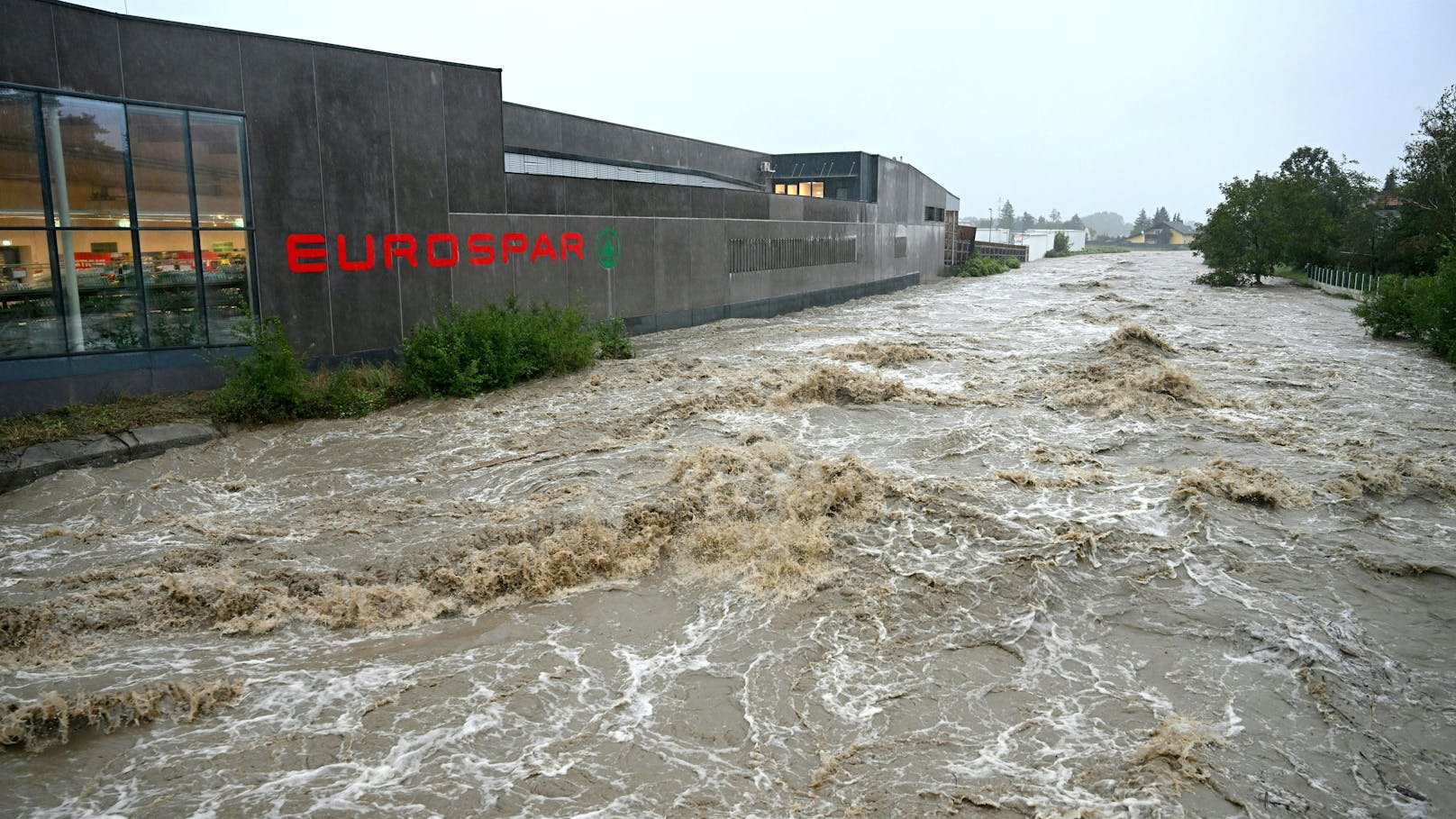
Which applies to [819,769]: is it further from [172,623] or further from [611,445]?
[611,445]

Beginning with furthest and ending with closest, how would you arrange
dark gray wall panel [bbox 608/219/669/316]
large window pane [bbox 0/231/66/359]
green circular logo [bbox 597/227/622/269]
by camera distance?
dark gray wall panel [bbox 608/219/669/316], green circular logo [bbox 597/227/622/269], large window pane [bbox 0/231/66/359]

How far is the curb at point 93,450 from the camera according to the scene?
34.6 feet

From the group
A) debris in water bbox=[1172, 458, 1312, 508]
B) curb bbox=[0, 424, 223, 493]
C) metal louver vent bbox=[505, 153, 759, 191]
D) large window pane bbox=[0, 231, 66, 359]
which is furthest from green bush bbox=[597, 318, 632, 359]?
debris in water bbox=[1172, 458, 1312, 508]

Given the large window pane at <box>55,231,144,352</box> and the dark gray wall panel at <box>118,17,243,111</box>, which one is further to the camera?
the dark gray wall panel at <box>118,17,243,111</box>

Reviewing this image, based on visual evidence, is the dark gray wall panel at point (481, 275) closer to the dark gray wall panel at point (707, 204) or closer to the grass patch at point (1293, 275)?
the dark gray wall panel at point (707, 204)

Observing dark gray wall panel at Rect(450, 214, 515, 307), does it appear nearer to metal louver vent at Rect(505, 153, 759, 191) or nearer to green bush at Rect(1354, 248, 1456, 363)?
metal louver vent at Rect(505, 153, 759, 191)

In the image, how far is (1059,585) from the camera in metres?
8.23

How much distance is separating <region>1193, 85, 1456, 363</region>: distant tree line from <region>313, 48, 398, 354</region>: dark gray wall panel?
3154 centimetres

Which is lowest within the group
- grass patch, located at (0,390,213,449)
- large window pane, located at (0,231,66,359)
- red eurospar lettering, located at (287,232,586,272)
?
grass patch, located at (0,390,213,449)

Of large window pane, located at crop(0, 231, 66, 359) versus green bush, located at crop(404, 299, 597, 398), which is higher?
large window pane, located at crop(0, 231, 66, 359)

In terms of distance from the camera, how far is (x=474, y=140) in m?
17.5

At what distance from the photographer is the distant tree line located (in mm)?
34938

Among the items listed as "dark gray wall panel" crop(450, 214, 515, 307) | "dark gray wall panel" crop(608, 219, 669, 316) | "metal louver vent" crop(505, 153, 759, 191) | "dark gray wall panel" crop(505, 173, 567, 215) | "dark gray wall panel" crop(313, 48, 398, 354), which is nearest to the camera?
"dark gray wall panel" crop(313, 48, 398, 354)

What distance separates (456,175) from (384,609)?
11542 mm
